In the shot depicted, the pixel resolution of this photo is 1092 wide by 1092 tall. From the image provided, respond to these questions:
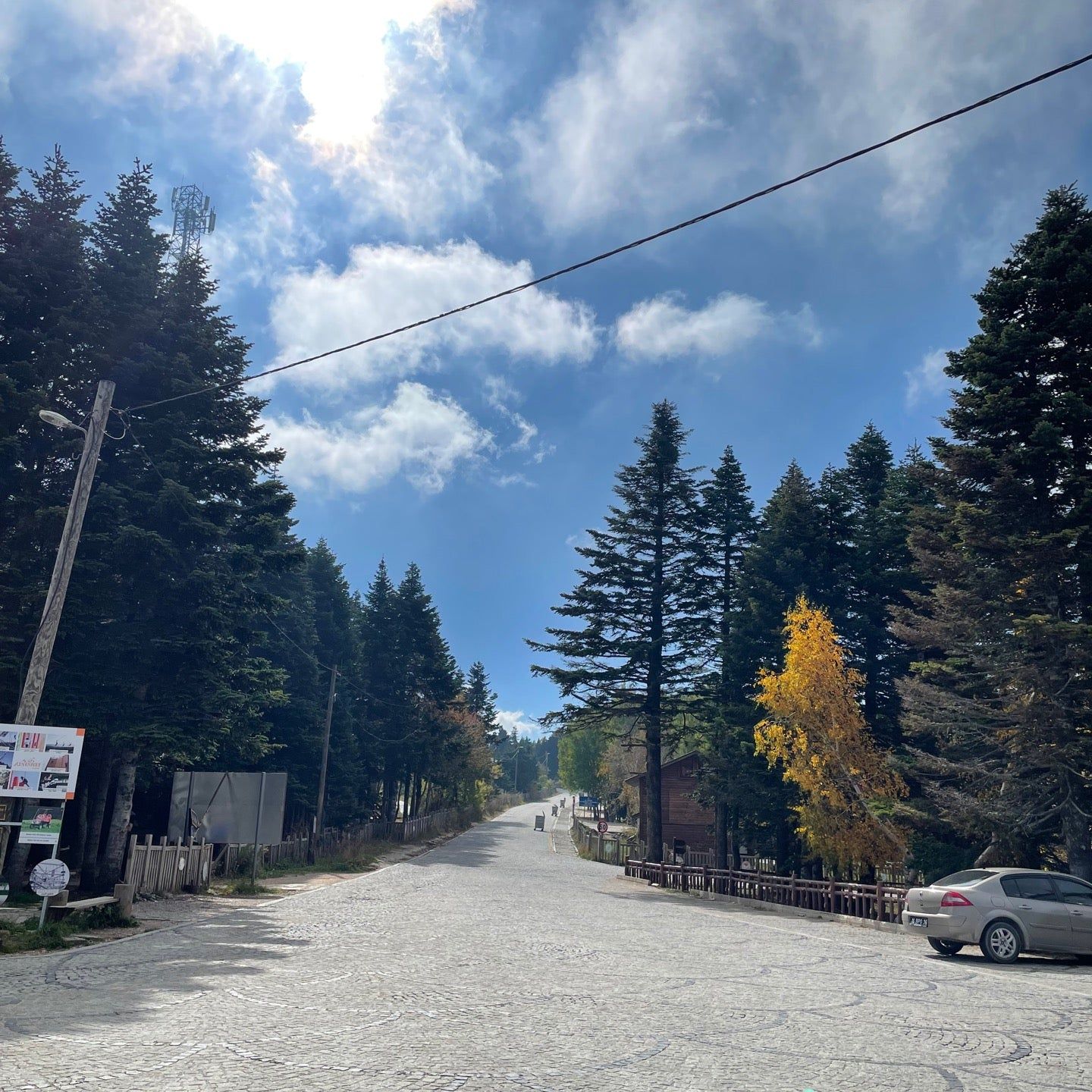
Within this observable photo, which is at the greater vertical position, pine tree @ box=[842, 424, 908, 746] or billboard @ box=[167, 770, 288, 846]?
→ pine tree @ box=[842, 424, 908, 746]

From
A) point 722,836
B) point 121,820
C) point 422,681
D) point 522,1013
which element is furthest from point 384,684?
point 522,1013

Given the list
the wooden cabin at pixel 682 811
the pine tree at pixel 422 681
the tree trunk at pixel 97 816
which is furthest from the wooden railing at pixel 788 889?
the pine tree at pixel 422 681

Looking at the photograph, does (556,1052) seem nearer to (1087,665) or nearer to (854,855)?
(1087,665)

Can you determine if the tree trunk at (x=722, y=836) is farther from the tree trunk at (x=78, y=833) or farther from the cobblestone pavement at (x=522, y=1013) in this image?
the tree trunk at (x=78, y=833)

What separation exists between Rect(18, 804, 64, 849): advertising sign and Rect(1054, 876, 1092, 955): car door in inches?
634

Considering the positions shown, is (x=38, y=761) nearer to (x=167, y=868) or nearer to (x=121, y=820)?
(x=167, y=868)

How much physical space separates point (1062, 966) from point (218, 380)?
82.2 feet

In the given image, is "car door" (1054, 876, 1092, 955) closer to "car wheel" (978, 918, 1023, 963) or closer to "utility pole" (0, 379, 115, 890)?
"car wheel" (978, 918, 1023, 963)

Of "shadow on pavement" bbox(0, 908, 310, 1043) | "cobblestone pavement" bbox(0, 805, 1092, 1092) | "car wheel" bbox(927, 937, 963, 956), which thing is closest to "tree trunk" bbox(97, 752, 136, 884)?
"cobblestone pavement" bbox(0, 805, 1092, 1092)

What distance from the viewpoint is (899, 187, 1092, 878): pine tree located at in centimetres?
1908

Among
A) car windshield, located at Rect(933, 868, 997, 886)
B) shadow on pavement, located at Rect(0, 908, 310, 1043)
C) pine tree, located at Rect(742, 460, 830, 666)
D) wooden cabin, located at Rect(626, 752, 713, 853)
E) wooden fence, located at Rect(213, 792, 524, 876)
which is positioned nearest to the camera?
shadow on pavement, located at Rect(0, 908, 310, 1043)

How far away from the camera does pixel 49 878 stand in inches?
518

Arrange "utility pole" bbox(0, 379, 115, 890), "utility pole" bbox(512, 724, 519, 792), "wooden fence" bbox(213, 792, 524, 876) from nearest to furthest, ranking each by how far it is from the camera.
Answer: "utility pole" bbox(0, 379, 115, 890)
"wooden fence" bbox(213, 792, 524, 876)
"utility pole" bbox(512, 724, 519, 792)

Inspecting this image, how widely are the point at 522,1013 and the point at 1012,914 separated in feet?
30.6
